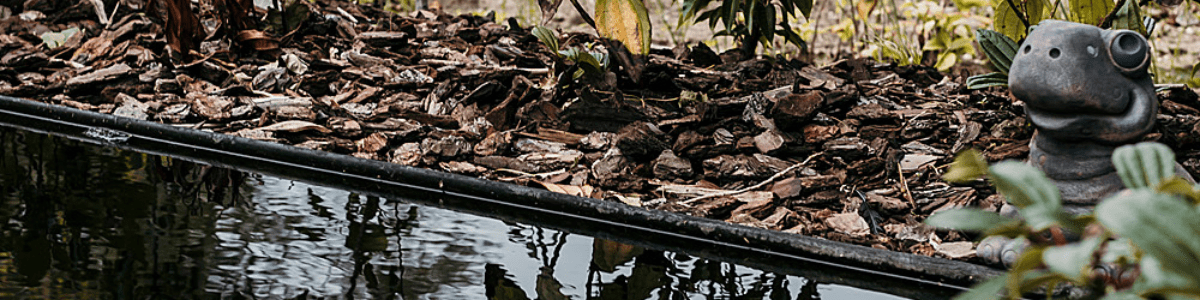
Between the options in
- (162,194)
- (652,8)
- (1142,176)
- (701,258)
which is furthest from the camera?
(652,8)

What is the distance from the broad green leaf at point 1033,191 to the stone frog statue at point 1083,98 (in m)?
0.78

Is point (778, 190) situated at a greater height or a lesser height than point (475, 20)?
lesser

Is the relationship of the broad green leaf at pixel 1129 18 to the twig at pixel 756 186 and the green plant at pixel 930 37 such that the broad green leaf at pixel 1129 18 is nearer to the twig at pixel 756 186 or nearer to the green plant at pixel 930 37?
the twig at pixel 756 186

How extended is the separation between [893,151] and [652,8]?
2.90 m

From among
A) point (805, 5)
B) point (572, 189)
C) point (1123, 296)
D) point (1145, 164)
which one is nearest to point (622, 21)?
point (572, 189)

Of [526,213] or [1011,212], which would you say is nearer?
[1011,212]

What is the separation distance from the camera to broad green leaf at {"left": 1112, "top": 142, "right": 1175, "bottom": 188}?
0.62 meters

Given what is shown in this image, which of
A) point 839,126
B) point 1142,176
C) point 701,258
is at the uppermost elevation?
point 1142,176

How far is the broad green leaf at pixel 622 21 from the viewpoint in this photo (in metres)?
2.07

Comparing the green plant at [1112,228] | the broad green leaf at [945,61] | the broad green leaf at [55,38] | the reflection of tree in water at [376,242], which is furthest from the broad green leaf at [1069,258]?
the broad green leaf at [55,38]

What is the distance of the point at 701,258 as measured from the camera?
5.09ft

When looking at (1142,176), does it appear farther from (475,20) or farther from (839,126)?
(475,20)

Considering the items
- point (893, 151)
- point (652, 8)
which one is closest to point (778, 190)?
point (893, 151)

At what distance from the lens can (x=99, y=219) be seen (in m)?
1.65
